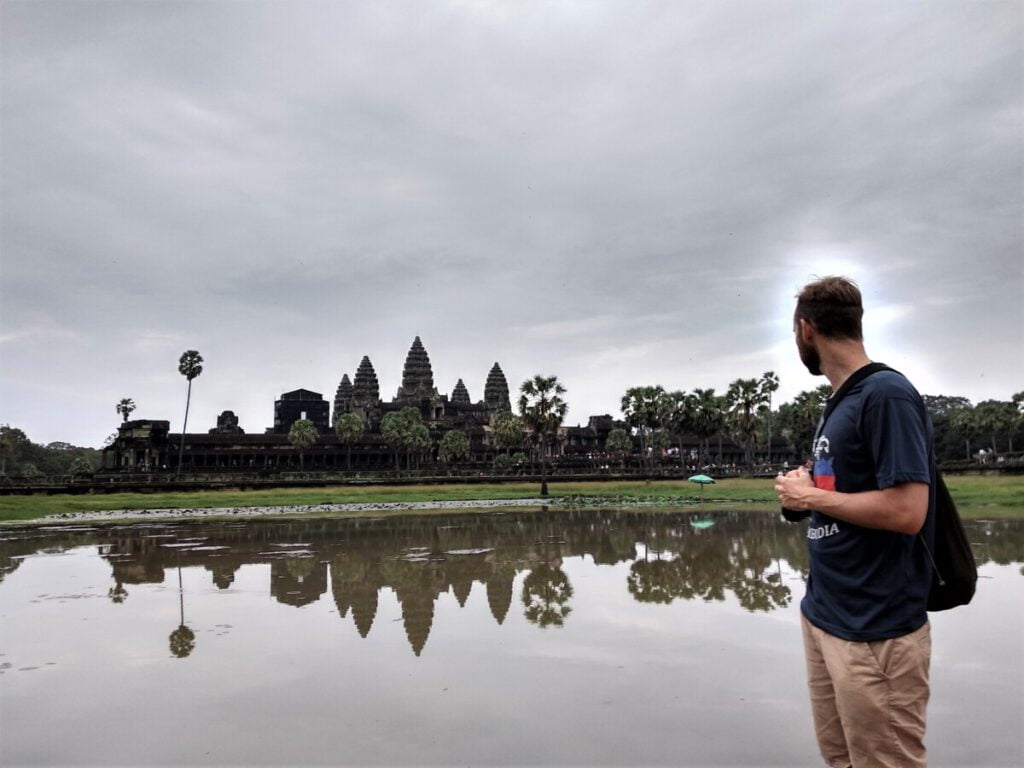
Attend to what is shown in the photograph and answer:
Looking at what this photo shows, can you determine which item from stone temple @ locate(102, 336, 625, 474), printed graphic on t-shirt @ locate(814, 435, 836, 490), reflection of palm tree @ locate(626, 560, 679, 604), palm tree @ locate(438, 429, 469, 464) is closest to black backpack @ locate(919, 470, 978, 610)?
printed graphic on t-shirt @ locate(814, 435, 836, 490)

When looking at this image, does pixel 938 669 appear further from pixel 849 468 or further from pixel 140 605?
pixel 140 605

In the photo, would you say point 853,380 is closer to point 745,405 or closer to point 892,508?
point 892,508

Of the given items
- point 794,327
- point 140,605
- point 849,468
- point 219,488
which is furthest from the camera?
point 219,488

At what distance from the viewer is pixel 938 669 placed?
689 centimetres

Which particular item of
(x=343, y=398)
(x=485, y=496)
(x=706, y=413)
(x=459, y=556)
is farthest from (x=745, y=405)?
(x=343, y=398)

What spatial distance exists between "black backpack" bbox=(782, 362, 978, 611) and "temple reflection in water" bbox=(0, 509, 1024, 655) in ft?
20.8

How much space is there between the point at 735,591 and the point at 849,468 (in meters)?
9.37

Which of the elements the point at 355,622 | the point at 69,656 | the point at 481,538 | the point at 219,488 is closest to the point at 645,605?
the point at 355,622

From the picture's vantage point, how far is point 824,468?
2.93 m

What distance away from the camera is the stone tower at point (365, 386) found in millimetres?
126000

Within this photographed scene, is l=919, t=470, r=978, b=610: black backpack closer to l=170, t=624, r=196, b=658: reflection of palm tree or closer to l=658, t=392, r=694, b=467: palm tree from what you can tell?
l=170, t=624, r=196, b=658: reflection of palm tree

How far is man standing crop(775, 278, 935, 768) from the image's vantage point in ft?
8.71

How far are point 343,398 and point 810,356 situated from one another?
449 ft

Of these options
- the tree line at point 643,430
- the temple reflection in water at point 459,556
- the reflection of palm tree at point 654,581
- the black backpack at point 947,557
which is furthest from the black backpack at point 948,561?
the tree line at point 643,430
